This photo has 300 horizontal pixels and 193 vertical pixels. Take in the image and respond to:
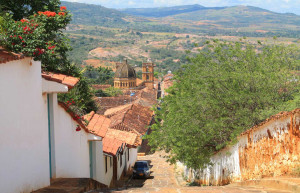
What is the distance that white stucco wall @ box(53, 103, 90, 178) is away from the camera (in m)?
9.37

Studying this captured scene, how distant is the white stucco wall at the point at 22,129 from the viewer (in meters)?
6.48

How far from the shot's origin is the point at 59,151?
31.1 feet

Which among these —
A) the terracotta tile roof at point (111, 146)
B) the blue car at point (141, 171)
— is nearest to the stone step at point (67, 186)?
the terracotta tile roof at point (111, 146)

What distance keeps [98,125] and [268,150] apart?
5.60 m

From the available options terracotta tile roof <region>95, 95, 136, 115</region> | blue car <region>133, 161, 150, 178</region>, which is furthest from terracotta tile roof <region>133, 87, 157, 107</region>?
blue car <region>133, 161, 150, 178</region>

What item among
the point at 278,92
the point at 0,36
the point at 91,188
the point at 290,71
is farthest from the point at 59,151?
the point at 290,71

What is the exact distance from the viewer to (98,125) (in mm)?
14148

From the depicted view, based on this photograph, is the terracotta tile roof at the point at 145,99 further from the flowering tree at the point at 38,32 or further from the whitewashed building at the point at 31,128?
the whitewashed building at the point at 31,128

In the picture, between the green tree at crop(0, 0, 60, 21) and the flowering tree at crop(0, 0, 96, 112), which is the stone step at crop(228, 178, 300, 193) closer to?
the flowering tree at crop(0, 0, 96, 112)

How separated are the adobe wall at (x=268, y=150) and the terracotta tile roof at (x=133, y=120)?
19784 mm

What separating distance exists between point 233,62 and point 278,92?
93.2 inches

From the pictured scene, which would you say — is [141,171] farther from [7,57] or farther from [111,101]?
[111,101]

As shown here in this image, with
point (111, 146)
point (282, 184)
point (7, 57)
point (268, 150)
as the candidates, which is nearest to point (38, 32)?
point (7, 57)

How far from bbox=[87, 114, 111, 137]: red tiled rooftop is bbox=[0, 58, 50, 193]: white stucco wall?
5.08 m
